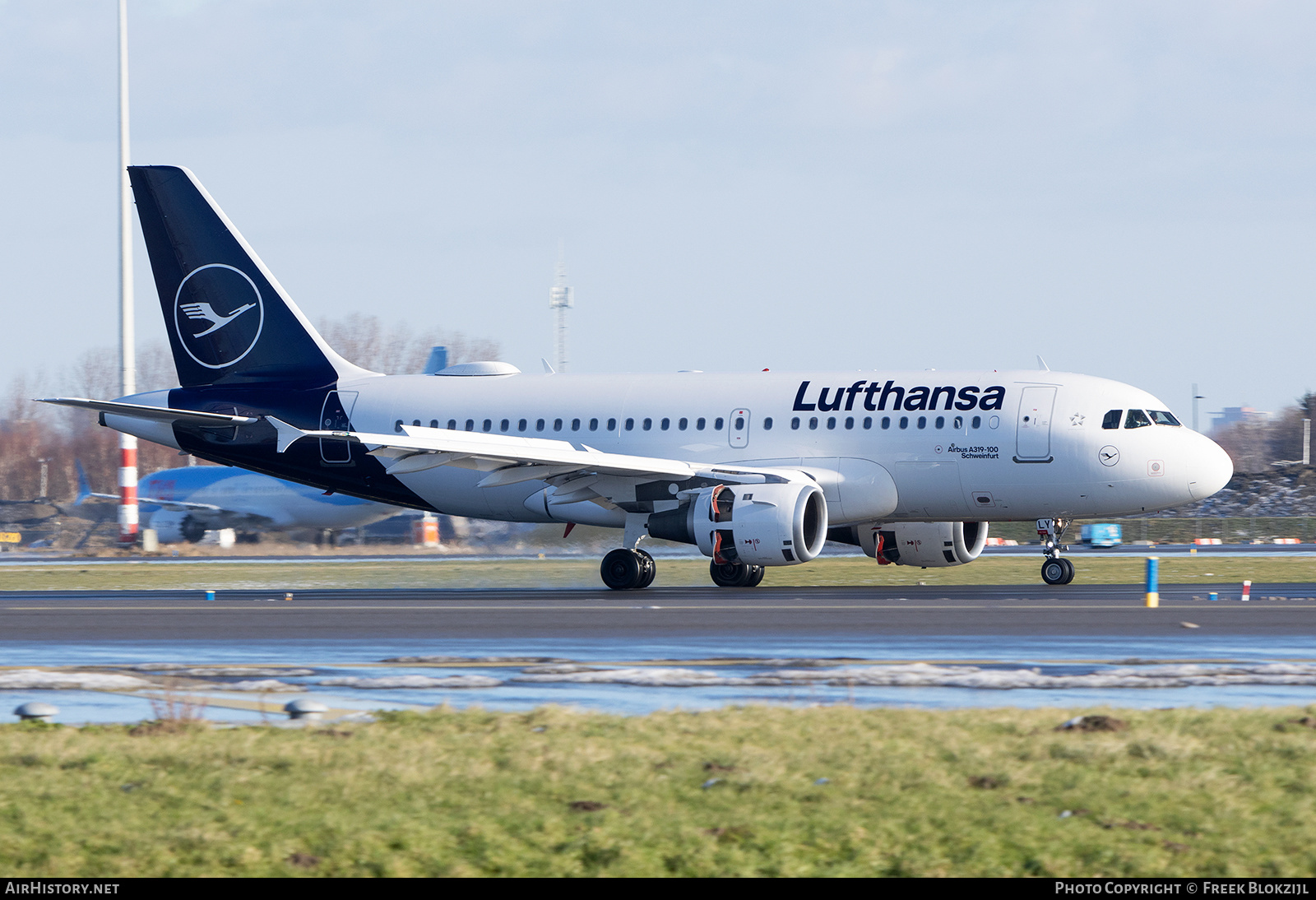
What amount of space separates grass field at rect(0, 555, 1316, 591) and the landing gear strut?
2125mm

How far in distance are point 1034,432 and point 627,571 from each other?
8.25 m

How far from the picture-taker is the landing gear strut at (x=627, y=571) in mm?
29281

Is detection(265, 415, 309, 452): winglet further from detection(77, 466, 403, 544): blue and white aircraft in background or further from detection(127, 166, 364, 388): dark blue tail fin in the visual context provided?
detection(77, 466, 403, 544): blue and white aircraft in background

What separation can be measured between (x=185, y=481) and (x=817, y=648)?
186ft

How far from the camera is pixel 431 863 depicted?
725 cm

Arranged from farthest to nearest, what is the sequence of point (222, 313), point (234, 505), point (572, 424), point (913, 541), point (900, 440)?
1. point (234, 505)
2. point (222, 313)
3. point (572, 424)
4. point (913, 541)
5. point (900, 440)

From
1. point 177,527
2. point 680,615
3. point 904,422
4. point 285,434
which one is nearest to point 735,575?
point 904,422

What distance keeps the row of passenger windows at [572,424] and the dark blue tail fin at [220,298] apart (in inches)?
122

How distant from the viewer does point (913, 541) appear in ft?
102

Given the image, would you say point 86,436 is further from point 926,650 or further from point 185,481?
point 926,650

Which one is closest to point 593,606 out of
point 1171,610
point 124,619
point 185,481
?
point 124,619

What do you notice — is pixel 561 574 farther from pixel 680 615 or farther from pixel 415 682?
pixel 415 682

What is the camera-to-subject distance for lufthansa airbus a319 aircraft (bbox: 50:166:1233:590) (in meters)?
28.2

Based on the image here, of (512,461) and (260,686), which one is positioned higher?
(512,461)
